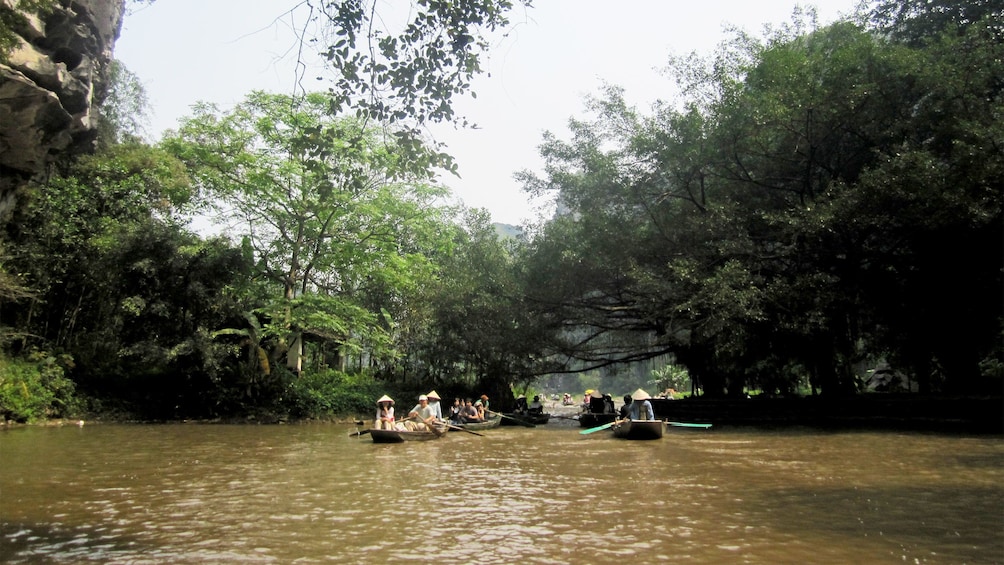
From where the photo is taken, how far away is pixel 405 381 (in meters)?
28.1

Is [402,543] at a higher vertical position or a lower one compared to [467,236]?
lower

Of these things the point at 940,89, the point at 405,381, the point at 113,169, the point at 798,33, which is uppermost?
the point at 798,33

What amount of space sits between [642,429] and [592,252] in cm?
786

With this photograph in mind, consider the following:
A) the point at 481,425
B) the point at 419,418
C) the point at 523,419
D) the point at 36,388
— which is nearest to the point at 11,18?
the point at 419,418

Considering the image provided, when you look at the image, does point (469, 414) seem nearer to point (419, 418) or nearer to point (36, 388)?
point (419, 418)

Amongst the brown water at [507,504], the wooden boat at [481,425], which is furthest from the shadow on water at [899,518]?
the wooden boat at [481,425]

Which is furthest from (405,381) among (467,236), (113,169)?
(113,169)

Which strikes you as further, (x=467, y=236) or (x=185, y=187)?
(x=467, y=236)

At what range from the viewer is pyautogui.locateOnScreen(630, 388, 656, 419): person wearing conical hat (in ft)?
56.1

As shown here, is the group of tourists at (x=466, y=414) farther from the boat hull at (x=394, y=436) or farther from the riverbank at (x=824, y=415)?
the boat hull at (x=394, y=436)

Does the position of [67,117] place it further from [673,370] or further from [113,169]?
[673,370]

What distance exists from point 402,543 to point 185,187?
2076 centimetres

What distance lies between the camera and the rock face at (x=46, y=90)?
16328mm

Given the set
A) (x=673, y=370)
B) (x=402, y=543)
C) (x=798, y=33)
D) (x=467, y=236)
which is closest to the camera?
(x=402, y=543)
